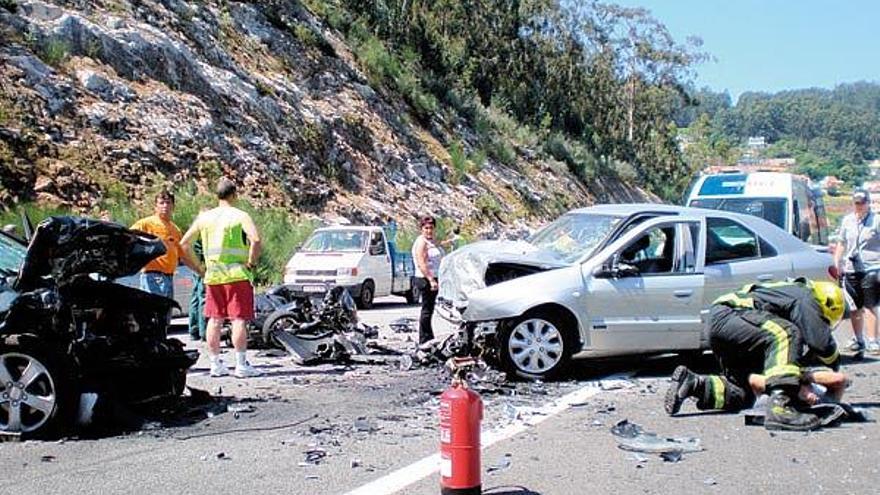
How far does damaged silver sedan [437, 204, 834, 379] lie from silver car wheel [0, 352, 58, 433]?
13.6 ft

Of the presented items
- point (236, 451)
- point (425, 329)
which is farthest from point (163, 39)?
point (236, 451)

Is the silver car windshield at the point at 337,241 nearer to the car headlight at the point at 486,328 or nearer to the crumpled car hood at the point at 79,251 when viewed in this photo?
the car headlight at the point at 486,328

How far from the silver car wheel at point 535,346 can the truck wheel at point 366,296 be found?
980 centimetres

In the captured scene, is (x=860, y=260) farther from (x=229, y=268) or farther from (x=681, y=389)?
(x=229, y=268)

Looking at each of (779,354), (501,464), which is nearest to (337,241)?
(779,354)

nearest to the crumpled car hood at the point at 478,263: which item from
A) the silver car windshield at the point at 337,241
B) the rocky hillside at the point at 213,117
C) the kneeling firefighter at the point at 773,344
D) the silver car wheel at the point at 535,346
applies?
the silver car wheel at the point at 535,346

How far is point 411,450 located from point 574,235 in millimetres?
4475

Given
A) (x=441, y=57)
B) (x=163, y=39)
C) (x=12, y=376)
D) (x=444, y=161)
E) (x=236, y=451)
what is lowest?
(x=236, y=451)

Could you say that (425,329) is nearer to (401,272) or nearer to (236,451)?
(236,451)

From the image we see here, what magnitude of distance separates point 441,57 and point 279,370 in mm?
38117

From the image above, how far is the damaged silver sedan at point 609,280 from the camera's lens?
386 inches

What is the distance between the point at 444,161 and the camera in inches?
1423

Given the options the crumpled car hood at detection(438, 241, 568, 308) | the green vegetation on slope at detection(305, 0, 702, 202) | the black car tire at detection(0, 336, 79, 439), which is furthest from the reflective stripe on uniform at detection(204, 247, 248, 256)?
the green vegetation on slope at detection(305, 0, 702, 202)

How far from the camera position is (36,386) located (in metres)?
7.14
